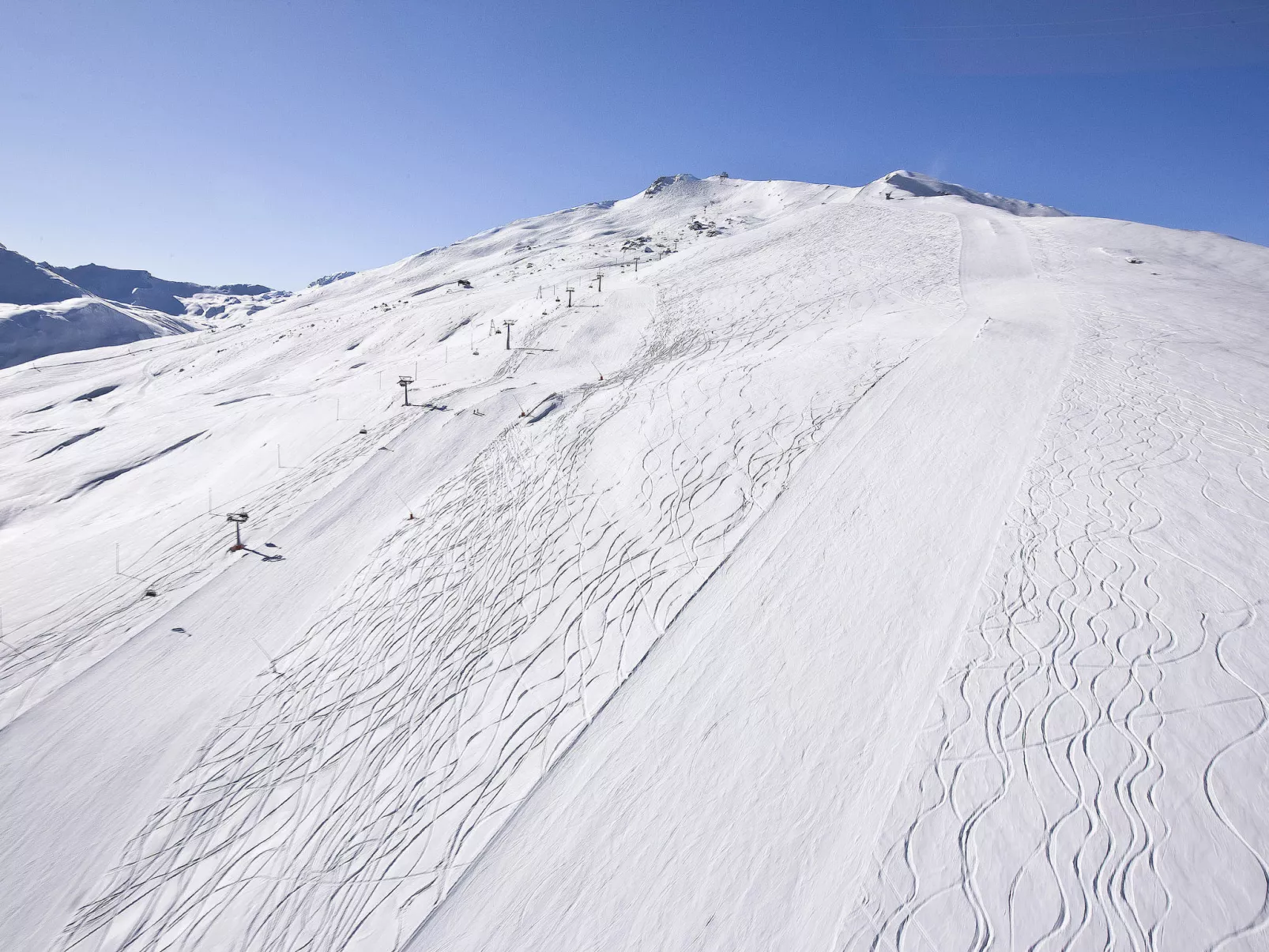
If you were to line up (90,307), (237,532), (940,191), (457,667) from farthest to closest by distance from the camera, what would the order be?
(90,307), (940,191), (237,532), (457,667)

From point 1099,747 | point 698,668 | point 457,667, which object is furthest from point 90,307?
point 1099,747

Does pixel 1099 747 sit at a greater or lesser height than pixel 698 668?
greater

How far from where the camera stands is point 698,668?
564 cm

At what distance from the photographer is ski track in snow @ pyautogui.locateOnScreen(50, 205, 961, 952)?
475cm

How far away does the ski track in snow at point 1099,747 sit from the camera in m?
3.30

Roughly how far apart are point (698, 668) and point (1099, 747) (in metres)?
3.23

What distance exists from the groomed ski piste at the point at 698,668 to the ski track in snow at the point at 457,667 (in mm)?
50

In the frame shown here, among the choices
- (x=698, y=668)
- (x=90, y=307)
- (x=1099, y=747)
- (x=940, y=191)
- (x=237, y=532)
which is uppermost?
(x=940, y=191)

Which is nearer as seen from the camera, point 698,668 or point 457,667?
point 698,668

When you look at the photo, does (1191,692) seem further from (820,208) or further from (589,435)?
(820,208)

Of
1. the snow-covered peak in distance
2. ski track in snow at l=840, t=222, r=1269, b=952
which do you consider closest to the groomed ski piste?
ski track in snow at l=840, t=222, r=1269, b=952

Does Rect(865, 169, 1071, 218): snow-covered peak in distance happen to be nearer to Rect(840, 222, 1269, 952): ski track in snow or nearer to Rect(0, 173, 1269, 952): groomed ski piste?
Rect(0, 173, 1269, 952): groomed ski piste

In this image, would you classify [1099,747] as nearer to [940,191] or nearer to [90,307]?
[940,191]

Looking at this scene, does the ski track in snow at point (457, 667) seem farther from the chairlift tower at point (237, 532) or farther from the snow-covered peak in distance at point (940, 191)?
the snow-covered peak in distance at point (940, 191)
